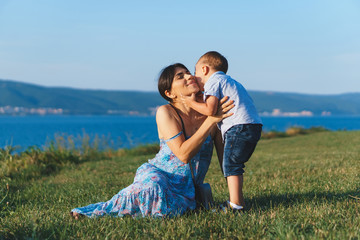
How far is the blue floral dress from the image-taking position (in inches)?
133

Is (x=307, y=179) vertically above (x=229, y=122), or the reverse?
(x=229, y=122)

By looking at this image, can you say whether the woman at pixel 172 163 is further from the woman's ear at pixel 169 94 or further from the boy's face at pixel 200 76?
the boy's face at pixel 200 76

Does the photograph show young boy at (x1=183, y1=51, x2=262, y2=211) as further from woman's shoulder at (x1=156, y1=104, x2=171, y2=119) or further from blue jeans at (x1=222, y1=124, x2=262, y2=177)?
woman's shoulder at (x1=156, y1=104, x2=171, y2=119)

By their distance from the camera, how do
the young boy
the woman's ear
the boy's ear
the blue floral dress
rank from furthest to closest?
the boy's ear, the woman's ear, the young boy, the blue floral dress

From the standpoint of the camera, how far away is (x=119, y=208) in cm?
349

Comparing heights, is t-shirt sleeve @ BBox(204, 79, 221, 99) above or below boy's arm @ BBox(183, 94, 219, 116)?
above

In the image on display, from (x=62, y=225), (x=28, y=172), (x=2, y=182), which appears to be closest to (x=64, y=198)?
(x=62, y=225)

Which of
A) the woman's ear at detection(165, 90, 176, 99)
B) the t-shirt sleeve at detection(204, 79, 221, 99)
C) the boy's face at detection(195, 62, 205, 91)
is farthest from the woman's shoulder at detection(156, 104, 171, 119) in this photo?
the boy's face at detection(195, 62, 205, 91)

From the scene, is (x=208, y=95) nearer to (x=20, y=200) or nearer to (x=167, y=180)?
(x=167, y=180)

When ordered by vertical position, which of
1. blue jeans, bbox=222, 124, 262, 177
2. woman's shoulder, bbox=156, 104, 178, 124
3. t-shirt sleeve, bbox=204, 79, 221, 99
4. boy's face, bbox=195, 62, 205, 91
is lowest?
blue jeans, bbox=222, 124, 262, 177

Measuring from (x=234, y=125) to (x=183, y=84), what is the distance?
686mm

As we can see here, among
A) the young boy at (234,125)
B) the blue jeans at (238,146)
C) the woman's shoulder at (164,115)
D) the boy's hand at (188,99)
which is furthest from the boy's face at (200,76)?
the blue jeans at (238,146)

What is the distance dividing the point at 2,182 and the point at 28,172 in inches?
79.2

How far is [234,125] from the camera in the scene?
3557 mm
